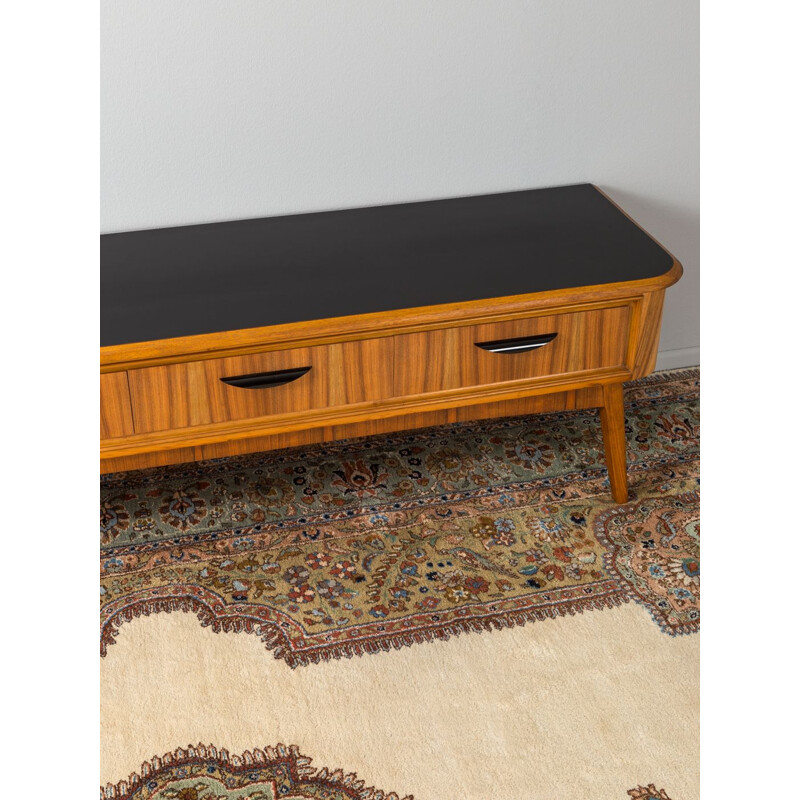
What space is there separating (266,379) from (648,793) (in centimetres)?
85

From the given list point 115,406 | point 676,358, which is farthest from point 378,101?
point 676,358

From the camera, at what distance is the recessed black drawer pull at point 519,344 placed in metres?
1.57

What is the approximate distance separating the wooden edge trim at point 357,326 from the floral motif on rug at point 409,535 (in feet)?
1.41

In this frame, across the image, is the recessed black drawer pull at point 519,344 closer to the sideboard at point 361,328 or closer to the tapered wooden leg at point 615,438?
the sideboard at point 361,328

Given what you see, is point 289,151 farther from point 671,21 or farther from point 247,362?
point 671,21

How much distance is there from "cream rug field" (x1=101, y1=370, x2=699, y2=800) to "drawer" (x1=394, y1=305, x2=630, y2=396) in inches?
12.2

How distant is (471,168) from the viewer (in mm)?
1894

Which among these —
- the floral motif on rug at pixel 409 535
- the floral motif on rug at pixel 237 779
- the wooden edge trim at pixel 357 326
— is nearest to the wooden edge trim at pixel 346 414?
the wooden edge trim at pixel 357 326

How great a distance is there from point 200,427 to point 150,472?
43 cm

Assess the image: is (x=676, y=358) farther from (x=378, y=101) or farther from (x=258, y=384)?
(x=258, y=384)

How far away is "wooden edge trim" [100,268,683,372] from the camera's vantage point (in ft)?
4.66

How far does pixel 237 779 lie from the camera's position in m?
1.28

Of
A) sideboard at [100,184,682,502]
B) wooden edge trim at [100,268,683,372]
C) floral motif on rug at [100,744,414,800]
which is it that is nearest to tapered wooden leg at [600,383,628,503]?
sideboard at [100,184,682,502]

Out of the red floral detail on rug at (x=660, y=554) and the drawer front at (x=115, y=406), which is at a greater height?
the drawer front at (x=115, y=406)
